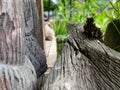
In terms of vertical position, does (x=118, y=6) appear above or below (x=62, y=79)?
above

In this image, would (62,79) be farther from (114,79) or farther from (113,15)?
(113,15)

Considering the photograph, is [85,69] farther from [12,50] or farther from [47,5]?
[47,5]

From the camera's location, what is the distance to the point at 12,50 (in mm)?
455

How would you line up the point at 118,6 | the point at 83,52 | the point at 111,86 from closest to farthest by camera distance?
the point at 111,86 → the point at 83,52 → the point at 118,6

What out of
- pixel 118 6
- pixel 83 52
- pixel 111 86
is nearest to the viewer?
pixel 111 86

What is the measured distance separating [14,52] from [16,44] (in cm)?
2

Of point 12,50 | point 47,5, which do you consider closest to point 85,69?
point 12,50

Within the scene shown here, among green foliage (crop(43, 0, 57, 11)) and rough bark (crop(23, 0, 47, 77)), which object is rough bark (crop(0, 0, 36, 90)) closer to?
rough bark (crop(23, 0, 47, 77))

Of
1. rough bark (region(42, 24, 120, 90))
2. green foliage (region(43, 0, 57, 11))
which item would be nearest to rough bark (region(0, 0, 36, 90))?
rough bark (region(42, 24, 120, 90))

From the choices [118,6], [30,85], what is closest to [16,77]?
[30,85]

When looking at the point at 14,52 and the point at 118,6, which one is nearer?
the point at 14,52

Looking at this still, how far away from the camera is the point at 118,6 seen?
0.85 metres

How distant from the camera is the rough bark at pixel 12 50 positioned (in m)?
0.42

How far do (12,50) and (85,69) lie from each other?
0.18 metres
